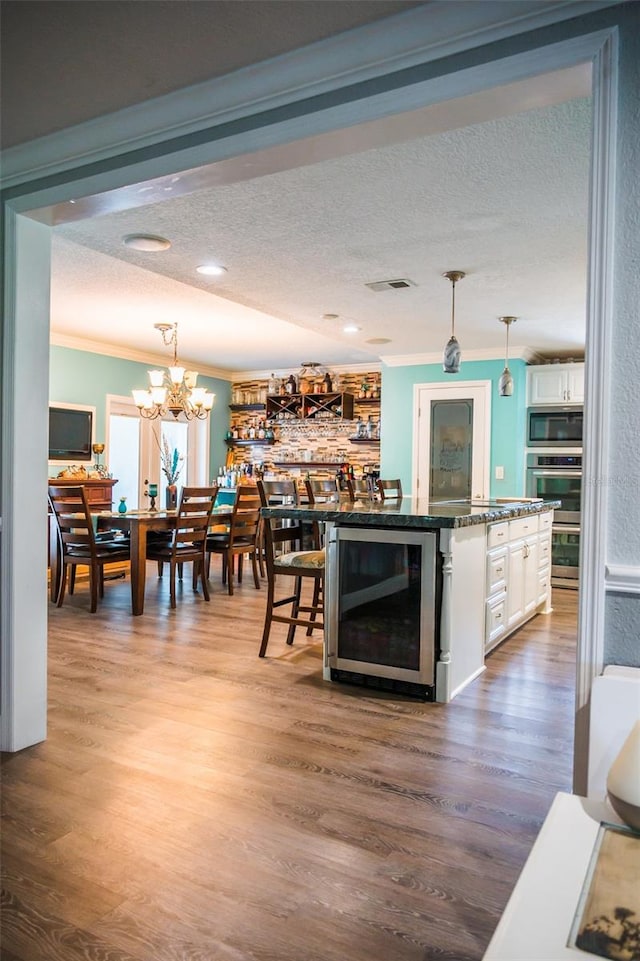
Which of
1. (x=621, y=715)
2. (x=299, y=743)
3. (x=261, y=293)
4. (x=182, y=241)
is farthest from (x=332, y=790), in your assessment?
(x=261, y=293)

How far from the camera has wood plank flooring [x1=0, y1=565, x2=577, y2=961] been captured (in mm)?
1554

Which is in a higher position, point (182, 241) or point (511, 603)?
point (182, 241)

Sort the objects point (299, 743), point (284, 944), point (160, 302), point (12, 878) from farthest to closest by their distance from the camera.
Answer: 1. point (160, 302)
2. point (299, 743)
3. point (12, 878)
4. point (284, 944)

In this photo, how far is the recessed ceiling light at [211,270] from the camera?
399 cm

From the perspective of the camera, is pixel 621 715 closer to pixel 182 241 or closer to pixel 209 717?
pixel 209 717

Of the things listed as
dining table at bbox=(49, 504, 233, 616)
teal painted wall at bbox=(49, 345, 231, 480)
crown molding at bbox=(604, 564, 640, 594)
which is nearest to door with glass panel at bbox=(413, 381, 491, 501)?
dining table at bbox=(49, 504, 233, 616)

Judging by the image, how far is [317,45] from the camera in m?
1.85

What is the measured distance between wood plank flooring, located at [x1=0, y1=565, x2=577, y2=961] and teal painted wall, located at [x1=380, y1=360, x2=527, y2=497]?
3149 mm

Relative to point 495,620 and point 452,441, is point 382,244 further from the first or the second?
point 452,441

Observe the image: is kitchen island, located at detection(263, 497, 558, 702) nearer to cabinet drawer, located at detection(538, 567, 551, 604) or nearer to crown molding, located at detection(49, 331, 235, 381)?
cabinet drawer, located at detection(538, 567, 551, 604)

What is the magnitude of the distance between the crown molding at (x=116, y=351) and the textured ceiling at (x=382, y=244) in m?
0.67

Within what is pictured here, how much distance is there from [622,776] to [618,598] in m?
0.55

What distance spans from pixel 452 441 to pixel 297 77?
520 cm

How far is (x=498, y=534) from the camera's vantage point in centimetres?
389
